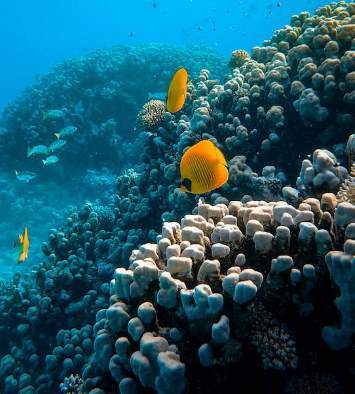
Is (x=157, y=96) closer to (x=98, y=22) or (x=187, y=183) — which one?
(x=187, y=183)

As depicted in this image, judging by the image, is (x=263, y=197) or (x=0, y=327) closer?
(x=263, y=197)

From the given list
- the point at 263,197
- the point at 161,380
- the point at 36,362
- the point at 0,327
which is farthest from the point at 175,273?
the point at 0,327

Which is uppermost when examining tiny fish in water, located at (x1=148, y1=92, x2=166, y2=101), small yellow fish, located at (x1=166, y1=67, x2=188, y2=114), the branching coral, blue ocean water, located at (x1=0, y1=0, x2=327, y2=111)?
blue ocean water, located at (x1=0, y1=0, x2=327, y2=111)

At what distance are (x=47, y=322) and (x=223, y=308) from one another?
414 centimetres

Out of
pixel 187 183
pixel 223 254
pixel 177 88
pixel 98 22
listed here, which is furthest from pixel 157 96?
pixel 98 22

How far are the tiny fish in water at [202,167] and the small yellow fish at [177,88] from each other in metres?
1.61

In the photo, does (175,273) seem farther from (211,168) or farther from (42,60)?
(42,60)

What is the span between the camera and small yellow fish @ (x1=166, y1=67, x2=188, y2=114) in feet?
12.8

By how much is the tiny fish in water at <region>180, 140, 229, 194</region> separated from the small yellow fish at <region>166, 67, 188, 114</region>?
161cm

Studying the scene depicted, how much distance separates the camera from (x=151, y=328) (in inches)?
93.9

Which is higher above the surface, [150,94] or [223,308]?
[150,94]

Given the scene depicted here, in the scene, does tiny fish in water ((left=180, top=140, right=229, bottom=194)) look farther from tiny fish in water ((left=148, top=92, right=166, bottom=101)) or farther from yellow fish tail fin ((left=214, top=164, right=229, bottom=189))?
tiny fish in water ((left=148, top=92, right=166, bottom=101))

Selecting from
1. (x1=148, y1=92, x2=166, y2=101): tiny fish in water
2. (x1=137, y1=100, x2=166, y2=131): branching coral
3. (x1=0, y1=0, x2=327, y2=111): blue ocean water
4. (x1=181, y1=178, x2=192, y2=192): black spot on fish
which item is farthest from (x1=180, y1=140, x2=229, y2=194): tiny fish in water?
(x1=0, y1=0, x2=327, y2=111): blue ocean water

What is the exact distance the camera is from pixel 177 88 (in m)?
3.97
